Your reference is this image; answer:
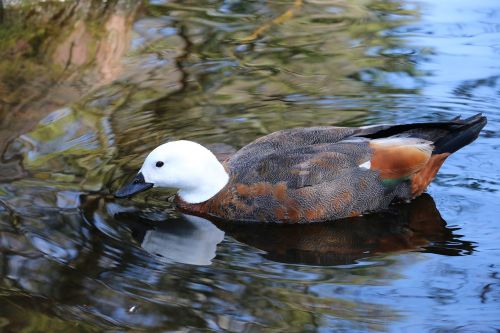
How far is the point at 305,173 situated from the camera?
6.70m

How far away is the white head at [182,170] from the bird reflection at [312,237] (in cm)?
23

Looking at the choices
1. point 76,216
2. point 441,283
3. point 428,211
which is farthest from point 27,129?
point 441,283

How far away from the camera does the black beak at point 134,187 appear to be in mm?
6727

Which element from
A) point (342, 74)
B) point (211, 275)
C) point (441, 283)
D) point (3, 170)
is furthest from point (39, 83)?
point (441, 283)

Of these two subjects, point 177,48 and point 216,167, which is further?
point 177,48

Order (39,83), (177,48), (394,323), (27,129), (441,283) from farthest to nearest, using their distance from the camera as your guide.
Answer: (177,48), (39,83), (27,129), (441,283), (394,323)

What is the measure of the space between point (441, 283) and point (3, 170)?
11.4 ft

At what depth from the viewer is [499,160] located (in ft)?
24.4

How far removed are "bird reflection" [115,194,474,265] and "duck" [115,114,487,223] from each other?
101 millimetres

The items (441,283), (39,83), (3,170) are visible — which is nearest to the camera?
(441,283)

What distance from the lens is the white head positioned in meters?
6.73

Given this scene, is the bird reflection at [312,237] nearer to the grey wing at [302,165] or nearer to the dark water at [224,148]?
the dark water at [224,148]

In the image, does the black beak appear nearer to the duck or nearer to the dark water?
the duck

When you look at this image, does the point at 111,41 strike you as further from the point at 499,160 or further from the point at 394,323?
the point at 394,323
